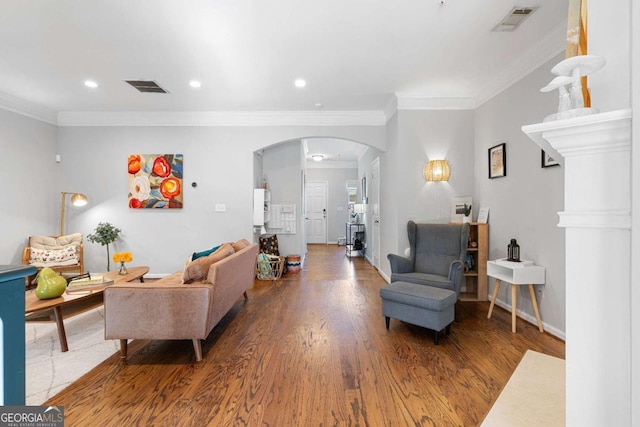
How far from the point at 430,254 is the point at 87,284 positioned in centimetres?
378

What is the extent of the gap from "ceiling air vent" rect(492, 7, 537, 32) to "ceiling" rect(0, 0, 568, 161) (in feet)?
0.20

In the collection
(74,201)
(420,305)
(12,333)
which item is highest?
(74,201)

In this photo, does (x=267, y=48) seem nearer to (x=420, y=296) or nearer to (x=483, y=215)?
(x=420, y=296)

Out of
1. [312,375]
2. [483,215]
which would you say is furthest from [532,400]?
[483,215]

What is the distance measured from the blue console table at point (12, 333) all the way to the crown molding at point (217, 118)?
4331mm

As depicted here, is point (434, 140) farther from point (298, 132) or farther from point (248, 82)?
point (248, 82)

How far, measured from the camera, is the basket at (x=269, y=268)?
16.0ft

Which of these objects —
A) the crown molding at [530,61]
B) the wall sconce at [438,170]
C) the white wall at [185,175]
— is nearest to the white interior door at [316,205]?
the white wall at [185,175]

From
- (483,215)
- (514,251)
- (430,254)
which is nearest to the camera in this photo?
(514,251)

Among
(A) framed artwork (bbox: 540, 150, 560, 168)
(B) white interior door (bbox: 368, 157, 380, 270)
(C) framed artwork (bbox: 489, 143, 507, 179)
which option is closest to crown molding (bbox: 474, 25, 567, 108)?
(C) framed artwork (bbox: 489, 143, 507, 179)

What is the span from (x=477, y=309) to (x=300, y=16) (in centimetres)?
365

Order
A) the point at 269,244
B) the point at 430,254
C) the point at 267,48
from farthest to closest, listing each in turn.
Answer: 1. the point at 269,244
2. the point at 430,254
3. the point at 267,48

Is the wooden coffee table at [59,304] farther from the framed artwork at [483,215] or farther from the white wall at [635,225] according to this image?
the framed artwork at [483,215]

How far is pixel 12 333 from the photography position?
2.77ft
